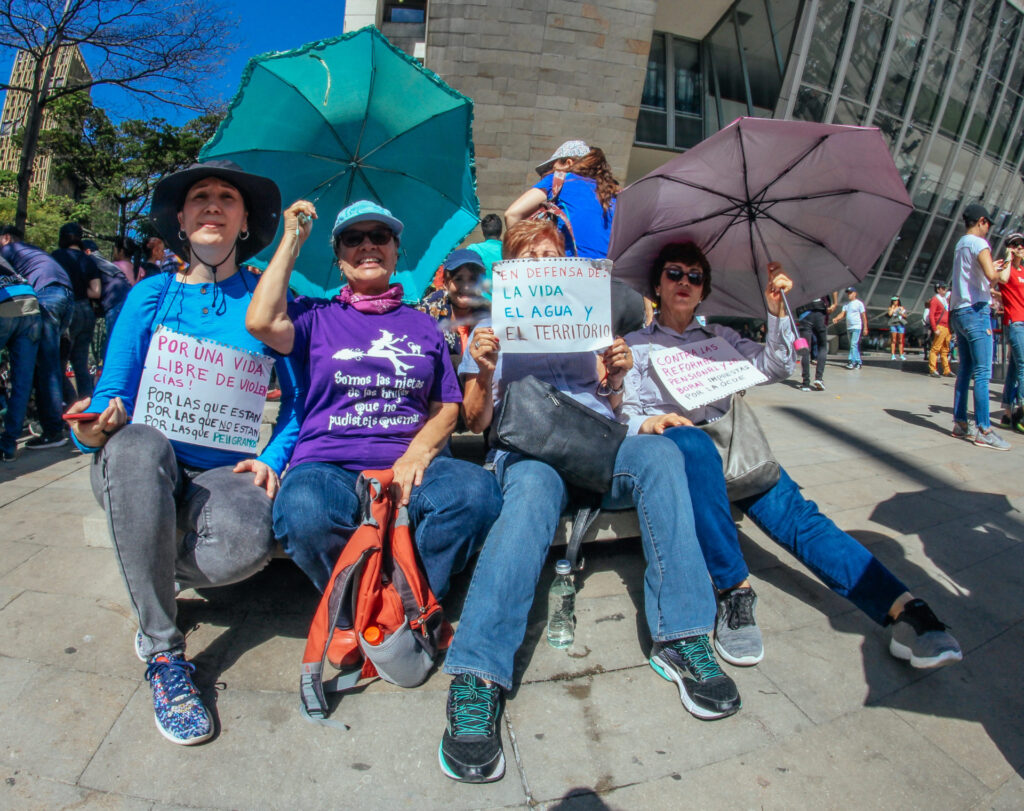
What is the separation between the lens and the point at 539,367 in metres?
2.84

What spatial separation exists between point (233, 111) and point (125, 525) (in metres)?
2.31

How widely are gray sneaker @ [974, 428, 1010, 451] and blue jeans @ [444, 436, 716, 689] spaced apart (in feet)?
16.8

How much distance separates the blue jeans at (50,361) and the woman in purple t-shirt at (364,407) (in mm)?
4074

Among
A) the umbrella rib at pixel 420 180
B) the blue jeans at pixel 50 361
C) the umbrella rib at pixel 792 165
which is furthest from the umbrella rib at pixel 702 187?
the blue jeans at pixel 50 361

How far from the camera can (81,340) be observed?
650cm

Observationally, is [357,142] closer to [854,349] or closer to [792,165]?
[792,165]

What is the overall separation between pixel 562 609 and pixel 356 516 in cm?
87

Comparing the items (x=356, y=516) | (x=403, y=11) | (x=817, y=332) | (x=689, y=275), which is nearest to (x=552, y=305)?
(x=689, y=275)

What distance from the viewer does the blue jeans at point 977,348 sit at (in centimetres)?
574

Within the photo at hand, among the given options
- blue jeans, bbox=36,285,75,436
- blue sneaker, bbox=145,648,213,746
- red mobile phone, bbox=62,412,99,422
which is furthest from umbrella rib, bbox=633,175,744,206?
blue jeans, bbox=36,285,75,436

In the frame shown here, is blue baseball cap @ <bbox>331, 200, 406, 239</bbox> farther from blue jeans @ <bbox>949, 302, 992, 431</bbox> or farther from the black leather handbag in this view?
blue jeans @ <bbox>949, 302, 992, 431</bbox>

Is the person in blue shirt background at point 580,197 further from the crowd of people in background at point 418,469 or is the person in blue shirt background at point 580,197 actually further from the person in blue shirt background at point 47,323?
the person in blue shirt background at point 47,323

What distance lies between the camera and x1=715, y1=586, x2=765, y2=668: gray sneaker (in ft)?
7.74

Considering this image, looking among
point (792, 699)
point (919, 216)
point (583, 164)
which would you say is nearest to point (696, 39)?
point (919, 216)
